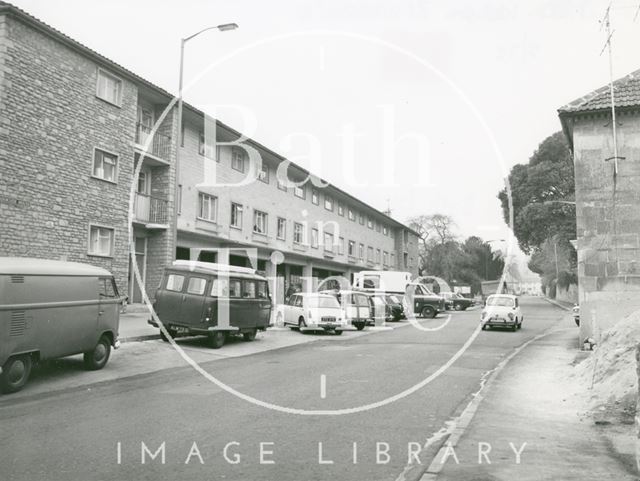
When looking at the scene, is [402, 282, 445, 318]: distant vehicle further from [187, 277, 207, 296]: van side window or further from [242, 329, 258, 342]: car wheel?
[187, 277, 207, 296]: van side window

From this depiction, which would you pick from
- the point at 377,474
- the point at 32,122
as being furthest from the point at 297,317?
the point at 377,474

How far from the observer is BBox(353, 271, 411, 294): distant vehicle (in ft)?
114

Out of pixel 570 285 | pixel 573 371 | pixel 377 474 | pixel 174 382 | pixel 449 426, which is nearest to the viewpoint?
pixel 377 474

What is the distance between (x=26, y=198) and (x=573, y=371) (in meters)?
16.7

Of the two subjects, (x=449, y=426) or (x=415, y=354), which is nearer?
(x=449, y=426)

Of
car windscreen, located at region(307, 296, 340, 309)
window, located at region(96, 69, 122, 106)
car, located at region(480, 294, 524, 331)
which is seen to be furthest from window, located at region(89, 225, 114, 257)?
car, located at region(480, 294, 524, 331)

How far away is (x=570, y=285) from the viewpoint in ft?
192

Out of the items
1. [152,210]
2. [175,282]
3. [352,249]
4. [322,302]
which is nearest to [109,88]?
[152,210]

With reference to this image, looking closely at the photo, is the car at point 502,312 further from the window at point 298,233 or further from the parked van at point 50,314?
→ the window at point 298,233

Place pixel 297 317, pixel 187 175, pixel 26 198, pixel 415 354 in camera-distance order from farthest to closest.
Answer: pixel 187 175, pixel 297 317, pixel 26 198, pixel 415 354

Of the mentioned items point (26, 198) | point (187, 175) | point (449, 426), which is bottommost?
point (449, 426)

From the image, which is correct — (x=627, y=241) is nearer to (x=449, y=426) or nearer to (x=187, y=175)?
(x=449, y=426)

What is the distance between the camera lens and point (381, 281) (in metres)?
35.5

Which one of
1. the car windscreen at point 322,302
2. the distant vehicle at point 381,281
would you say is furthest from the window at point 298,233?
the car windscreen at point 322,302
